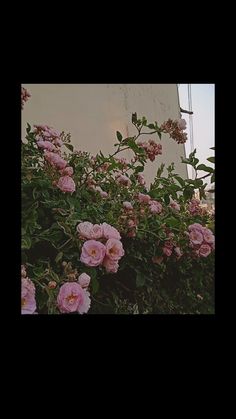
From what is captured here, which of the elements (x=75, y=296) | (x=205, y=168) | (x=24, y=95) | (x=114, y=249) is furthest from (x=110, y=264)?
(x=24, y=95)

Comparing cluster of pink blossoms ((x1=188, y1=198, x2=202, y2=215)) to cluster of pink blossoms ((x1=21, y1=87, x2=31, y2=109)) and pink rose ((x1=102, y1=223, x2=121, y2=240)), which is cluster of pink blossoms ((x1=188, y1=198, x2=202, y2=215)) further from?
cluster of pink blossoms ((x1=21, y1=87, x2=31, y2=109))

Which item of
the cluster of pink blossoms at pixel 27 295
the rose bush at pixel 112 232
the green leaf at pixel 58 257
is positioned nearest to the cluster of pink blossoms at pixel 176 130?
the rose bush at pixel 112 232

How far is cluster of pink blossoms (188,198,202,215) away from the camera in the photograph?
1.46 metres

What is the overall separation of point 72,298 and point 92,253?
0.54ft

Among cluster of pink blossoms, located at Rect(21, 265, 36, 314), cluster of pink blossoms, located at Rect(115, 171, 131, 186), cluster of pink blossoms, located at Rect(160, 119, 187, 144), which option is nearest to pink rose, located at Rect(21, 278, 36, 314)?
cluster of pink blossoms, located at Rect(21, 265, 36, 314)

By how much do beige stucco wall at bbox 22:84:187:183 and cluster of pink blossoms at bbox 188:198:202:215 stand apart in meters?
0.11

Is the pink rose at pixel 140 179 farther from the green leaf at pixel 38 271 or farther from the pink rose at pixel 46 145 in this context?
the green leaf at pixel 38 271

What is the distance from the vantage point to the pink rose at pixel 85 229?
1.36m

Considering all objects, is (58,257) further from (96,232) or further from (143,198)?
(143,198)

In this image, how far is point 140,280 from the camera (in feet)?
4.65
